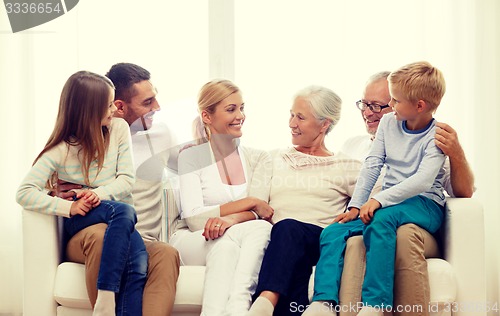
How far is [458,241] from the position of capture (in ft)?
8.27

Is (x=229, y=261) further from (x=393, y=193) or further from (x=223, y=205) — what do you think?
(x=393, y=193)

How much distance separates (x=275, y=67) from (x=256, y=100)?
201mm

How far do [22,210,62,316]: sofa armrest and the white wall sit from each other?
1.13m

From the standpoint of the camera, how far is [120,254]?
245 cm

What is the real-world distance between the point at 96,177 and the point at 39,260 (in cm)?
36

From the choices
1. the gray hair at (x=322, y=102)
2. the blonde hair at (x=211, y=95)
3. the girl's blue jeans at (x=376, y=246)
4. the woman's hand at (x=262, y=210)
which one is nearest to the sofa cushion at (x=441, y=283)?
the girl's blue jeans at (x=376, y=246)

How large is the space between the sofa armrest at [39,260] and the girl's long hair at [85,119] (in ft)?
0.73

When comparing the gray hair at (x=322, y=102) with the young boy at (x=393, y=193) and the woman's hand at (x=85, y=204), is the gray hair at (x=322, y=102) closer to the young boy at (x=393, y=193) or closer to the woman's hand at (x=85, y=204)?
the young boy at (x=393, y=193)

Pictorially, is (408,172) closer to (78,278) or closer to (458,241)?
(458,241)

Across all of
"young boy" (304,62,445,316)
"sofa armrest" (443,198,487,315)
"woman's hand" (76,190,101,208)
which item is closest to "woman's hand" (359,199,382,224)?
"young boy" (304,62,445,316)

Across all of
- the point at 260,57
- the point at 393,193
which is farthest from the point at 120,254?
the point at 260,57

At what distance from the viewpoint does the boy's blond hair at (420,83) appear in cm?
Result: 254

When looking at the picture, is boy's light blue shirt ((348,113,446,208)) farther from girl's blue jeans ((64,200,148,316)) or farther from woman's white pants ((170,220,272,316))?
girl's blue jeans ((64,200,148,316))

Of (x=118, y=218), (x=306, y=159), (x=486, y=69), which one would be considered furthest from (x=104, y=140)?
(x=486, y=69)
